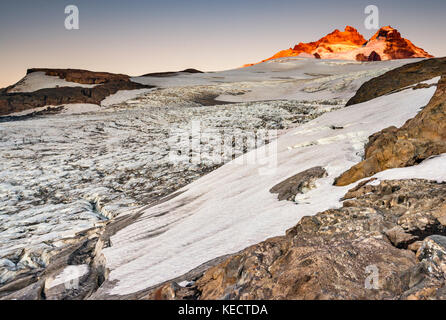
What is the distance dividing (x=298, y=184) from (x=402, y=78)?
539 inches

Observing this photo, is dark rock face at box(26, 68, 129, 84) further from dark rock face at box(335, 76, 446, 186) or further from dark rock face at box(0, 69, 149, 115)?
dark rock face at box(335, 76, 446, 186)

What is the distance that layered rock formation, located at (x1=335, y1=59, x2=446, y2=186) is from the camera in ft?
18.5

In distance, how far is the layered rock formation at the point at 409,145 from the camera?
5.65 meters

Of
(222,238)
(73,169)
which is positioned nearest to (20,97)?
(73,169)

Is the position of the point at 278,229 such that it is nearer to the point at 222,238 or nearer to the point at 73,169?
the point at 222,238

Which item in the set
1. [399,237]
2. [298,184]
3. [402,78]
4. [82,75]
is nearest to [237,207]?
[298,184]

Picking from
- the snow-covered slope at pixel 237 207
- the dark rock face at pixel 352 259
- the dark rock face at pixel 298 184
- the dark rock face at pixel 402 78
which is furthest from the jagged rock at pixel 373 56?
the dark rock face at pixel 352 259

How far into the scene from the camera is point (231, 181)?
372 inches

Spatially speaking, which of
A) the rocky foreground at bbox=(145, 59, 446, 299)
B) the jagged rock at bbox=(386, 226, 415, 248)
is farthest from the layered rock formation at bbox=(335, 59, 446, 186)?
the jagged rock at bbox=(386, 226, 415, 248)

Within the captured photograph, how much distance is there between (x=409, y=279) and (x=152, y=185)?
10.3 meters

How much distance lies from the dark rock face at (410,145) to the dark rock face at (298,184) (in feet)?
2.06

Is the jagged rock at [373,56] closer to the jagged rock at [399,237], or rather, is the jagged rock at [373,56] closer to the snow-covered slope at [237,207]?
the snow-covered slope at [237,207]

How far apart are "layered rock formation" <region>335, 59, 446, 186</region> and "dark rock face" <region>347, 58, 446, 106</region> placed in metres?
10.5
